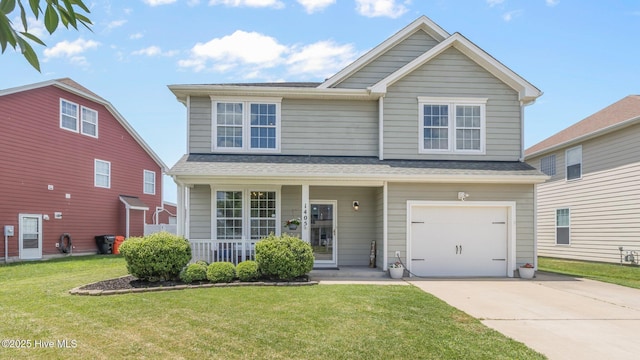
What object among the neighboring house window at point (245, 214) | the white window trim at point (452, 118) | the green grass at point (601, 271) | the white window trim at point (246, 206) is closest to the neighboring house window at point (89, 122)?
the white window trim at point (246, 206)

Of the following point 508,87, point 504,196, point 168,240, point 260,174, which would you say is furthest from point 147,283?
point 508,87

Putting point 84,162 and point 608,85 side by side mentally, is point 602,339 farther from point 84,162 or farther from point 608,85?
point 84,162

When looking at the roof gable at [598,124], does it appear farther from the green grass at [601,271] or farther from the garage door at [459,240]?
the garage door at [459,240]

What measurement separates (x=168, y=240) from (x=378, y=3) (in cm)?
768

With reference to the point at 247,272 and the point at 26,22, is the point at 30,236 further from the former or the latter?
the point at 26,22

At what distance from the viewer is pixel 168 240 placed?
931 cm

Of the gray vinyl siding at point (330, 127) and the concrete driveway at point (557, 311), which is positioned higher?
the gray vinyl siding at point (330, 127)

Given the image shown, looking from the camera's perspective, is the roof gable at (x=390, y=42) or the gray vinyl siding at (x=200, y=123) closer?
the gray vinyl siding at (x=200, y=123)

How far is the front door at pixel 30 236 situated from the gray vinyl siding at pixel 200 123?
9.27 m

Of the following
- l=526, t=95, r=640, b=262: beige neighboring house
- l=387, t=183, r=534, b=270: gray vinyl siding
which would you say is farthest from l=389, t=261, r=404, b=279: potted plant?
l=526, t=95, r=640, b=262: beige neighboring house

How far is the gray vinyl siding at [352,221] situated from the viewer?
12.1 meters

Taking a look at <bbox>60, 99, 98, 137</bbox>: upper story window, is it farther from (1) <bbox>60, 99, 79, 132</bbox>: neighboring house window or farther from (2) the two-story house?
(2) the two-story house

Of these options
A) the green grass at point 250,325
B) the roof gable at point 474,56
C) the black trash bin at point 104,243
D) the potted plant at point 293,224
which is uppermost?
the roof gable at point 474,56

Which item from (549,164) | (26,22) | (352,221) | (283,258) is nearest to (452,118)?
(352,221)
